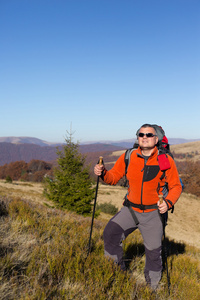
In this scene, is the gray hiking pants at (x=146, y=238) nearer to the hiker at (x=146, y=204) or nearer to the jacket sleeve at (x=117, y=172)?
the hiker at (x=146, y=204)

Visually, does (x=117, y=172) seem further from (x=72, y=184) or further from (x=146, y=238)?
(x=72, y=184)

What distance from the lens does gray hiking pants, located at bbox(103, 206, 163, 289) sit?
3.10 metres

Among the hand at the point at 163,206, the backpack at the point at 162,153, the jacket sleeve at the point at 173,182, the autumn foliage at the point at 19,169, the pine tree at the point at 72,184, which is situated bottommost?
the autumn foliage at the point at 19,169

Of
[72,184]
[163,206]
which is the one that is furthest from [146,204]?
[72,184]

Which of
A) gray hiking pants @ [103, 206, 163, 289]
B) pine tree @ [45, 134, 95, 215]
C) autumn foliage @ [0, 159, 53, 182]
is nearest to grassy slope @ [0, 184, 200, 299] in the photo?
gray hiking pants @ [103, 206, 163, 289]

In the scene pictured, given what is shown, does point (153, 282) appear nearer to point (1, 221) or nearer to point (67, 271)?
point (67, 271)

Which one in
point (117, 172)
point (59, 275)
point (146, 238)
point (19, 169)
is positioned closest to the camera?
point (59, 275)

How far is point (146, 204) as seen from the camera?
3252 mm

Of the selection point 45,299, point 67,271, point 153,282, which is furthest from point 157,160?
point 45,299

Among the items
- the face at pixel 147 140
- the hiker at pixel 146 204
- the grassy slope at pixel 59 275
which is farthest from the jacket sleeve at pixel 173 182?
the grassy slope at pixel 59 275

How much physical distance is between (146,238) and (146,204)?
0.48 meters

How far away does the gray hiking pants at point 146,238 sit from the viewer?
3098mm

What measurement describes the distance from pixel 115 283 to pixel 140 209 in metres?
1.07

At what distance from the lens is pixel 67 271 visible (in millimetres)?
2666
